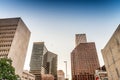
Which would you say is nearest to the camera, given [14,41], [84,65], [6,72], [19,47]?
[6,72]

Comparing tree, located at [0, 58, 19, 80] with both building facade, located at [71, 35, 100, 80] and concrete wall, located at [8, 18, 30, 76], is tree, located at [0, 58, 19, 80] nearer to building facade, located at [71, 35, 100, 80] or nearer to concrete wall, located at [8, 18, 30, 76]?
concrete wall, located at [8, 18, 30, 76]

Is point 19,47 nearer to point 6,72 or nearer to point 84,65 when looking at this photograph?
point 6,72

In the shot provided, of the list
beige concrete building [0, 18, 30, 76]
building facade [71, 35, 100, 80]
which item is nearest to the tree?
beige concrete building [0, 18, 30, 76]

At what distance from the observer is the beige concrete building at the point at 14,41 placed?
84750 mm

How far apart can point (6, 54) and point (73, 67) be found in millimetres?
129097

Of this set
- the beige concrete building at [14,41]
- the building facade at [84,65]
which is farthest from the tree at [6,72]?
the building facade at [84,65]

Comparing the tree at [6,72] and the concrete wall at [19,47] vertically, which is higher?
the concrete wall at [19,47]

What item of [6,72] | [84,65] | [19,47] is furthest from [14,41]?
[84,65]

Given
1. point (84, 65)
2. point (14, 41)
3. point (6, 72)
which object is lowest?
point (6, 72)

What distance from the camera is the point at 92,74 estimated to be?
178 meters

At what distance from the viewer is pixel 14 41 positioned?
8831 cm

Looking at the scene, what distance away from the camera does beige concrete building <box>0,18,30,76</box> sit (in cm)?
8475

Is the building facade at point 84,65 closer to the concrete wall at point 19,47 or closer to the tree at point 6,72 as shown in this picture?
the concrete wall at point 19,47

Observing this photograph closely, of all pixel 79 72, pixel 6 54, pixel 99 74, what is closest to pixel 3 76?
pixel 6 54
